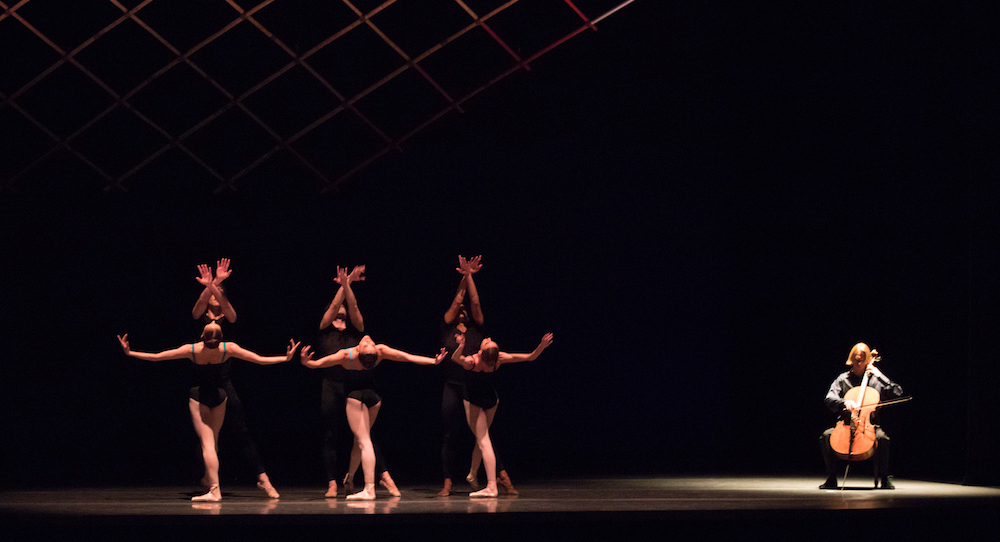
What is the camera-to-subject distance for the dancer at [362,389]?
664 centimetres

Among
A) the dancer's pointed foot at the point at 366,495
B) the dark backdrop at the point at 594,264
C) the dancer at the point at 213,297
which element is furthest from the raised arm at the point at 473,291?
the dark backdrop at the point at 594,264

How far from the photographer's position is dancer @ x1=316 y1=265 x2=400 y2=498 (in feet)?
22.9

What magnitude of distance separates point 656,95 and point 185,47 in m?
4.42

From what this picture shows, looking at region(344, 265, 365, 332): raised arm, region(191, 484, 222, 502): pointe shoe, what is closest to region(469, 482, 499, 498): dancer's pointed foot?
region(344, 265, 365, 332): raised arm

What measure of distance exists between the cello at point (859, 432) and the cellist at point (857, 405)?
0.11ft

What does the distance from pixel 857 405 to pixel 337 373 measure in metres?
3.68

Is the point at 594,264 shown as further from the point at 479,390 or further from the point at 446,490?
the point at 446,490

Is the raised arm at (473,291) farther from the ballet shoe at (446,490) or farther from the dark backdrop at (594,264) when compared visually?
the dark backdrop at (594,264)

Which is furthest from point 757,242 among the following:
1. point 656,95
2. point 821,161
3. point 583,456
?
point 583,456

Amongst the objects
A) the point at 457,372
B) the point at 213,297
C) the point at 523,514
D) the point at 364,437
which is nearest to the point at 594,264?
the point at 457,372

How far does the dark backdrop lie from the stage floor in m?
2.36

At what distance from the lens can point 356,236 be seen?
385 inches

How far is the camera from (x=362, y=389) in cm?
678

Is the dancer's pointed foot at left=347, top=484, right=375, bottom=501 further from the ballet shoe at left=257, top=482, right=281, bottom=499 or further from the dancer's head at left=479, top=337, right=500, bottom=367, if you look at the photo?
the dancer's head at left=479, top=337, right=500, bottom=367
